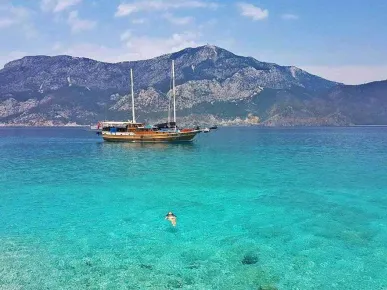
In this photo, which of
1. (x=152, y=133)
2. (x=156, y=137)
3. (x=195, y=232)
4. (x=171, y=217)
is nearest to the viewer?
(x=195, y=232)

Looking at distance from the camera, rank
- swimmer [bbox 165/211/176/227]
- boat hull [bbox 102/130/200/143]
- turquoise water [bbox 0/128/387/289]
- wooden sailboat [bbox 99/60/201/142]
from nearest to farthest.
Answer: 1. turquoise water [bbox 0/128/387/289]
2. swimmer [bbox 165/211/176/227]
3. boat hull [bbox 102/130/200/143]
4. wooden sailboat [bbox 99/60/201/142]

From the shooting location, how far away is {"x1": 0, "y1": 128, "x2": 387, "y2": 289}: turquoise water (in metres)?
16.5

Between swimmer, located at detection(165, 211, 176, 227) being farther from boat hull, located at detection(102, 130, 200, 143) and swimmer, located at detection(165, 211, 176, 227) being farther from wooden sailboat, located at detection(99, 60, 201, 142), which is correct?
boat hull, located at detection(102, 130, 200, 143)

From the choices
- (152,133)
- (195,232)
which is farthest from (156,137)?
(195,232)

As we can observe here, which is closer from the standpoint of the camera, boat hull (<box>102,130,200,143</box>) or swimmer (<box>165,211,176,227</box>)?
swimmer (<box>165,211,176,227</box>)

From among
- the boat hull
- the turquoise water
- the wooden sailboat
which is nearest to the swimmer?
the turquoise water

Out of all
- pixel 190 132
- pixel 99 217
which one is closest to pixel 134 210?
pixel 99 217

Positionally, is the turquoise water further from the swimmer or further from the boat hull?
the boat hull

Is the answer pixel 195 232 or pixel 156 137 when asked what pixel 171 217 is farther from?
pixel 156 137

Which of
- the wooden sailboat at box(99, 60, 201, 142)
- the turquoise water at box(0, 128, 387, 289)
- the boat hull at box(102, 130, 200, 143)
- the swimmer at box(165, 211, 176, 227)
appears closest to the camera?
the turquoise water at box(0, 128, 387, 289)

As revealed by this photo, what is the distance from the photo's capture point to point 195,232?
22969 millimetres

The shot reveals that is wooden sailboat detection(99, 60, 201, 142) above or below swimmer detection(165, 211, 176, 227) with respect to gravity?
above

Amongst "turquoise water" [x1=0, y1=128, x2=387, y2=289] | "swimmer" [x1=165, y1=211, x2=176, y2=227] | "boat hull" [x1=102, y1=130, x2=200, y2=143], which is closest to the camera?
"turquoise water" [x1=0, y1=128, x2=387, y2=289]

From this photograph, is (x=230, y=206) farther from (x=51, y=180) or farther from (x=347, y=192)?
(x=51, y=180)
